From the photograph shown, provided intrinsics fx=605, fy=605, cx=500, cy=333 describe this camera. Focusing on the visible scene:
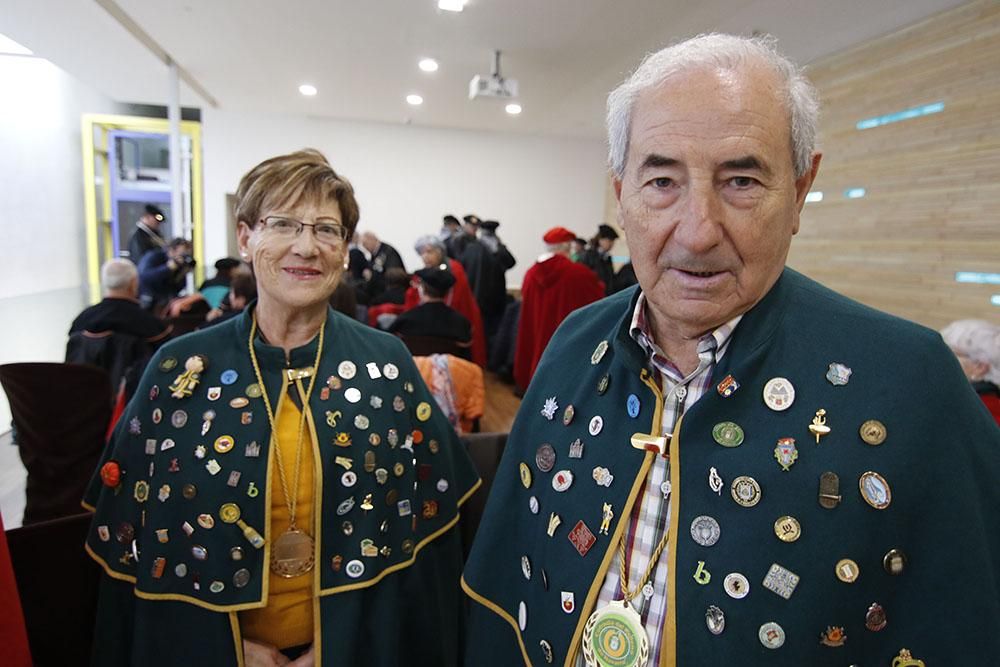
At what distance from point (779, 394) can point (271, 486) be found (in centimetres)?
105

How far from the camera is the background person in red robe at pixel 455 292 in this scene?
5262 millimetres

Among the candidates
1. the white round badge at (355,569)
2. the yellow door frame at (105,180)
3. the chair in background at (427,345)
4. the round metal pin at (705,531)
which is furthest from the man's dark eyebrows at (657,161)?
the yellow door frame at (105,180)

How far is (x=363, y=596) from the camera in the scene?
138cm

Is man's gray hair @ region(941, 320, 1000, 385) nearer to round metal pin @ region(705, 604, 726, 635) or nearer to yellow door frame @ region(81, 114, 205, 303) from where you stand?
round metal pin @ region(705, 604, 726, 635)

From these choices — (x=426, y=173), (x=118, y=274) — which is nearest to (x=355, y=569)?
(x=118, y=274)

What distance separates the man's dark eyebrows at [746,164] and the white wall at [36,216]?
5037mm

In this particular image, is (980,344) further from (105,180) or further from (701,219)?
(105,180)

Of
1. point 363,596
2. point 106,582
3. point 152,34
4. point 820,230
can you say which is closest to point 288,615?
point 363,596

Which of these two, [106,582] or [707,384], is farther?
[106,582]

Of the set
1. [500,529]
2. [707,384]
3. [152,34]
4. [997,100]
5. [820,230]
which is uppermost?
[152,34]

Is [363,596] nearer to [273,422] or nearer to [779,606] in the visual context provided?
[273,422]

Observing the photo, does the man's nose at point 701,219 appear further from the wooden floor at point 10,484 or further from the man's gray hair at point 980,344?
the wooden floor at point 10,484

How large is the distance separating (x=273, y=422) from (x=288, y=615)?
0.43 metres

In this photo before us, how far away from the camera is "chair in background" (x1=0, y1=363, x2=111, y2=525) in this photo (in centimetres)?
264
